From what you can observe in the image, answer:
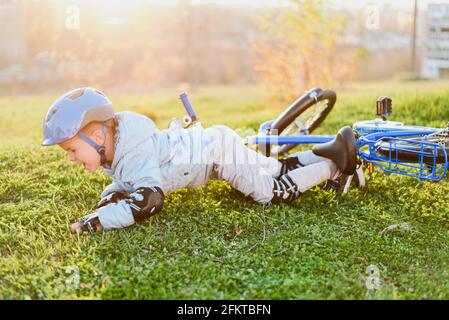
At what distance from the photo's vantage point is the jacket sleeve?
3.73 metres

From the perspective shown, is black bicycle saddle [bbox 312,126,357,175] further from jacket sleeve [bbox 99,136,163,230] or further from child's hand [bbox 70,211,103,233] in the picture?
child's hand [bbox 70,211,103,233]

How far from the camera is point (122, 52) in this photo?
64.2ft

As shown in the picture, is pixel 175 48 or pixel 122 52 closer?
pixel 122 52

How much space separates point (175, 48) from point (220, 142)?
60.0 ft

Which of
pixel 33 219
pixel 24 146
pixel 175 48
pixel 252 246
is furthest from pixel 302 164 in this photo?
pixel 175 48

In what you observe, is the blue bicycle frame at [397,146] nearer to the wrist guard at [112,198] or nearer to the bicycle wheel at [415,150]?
the bicycle wheel at [415,150]

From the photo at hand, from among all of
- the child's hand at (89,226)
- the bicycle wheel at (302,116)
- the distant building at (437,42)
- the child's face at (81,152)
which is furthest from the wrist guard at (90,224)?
the distant building at (437,42)

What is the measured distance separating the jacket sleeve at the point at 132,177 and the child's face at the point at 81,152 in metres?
0.16

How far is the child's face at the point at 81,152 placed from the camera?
3.80 metres

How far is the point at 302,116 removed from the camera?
17.3ft

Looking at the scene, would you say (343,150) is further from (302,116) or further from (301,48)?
(301,48)

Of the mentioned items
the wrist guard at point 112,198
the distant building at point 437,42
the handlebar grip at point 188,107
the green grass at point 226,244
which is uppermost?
the distant building at point 437,42
